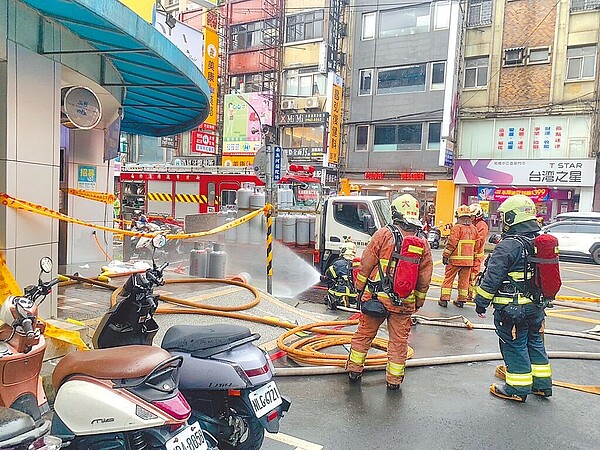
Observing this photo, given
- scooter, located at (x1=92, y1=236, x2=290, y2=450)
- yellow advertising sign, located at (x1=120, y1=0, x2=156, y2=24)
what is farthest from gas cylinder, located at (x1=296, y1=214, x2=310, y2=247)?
scooter, located at (x1=92, y1=236, x2=290, y2=450)

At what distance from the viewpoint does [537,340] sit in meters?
4.66

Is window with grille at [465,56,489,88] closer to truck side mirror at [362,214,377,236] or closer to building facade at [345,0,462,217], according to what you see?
building facade at [345,0,462,217]

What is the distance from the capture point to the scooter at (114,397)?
2258mm

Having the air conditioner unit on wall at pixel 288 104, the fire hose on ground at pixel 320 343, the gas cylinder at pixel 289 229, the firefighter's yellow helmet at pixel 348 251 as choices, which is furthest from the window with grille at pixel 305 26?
the fire hose on ground at pixel 320 343

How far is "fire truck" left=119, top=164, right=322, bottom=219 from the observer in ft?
52.6

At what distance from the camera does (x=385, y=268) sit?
4.79m

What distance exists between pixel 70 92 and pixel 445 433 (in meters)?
5.09

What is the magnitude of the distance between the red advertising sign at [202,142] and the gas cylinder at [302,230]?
1298 centimetres

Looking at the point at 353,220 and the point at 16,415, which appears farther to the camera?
the point at 353,220

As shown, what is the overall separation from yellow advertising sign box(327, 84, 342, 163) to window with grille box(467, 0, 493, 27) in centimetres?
725

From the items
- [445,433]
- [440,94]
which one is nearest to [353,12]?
[440,94]

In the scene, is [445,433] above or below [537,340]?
below

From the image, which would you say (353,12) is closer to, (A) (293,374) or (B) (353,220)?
(B) (353,220)

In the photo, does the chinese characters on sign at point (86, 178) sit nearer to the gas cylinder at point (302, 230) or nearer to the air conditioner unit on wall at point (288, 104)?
the gas cylinder at point (302, 230)
